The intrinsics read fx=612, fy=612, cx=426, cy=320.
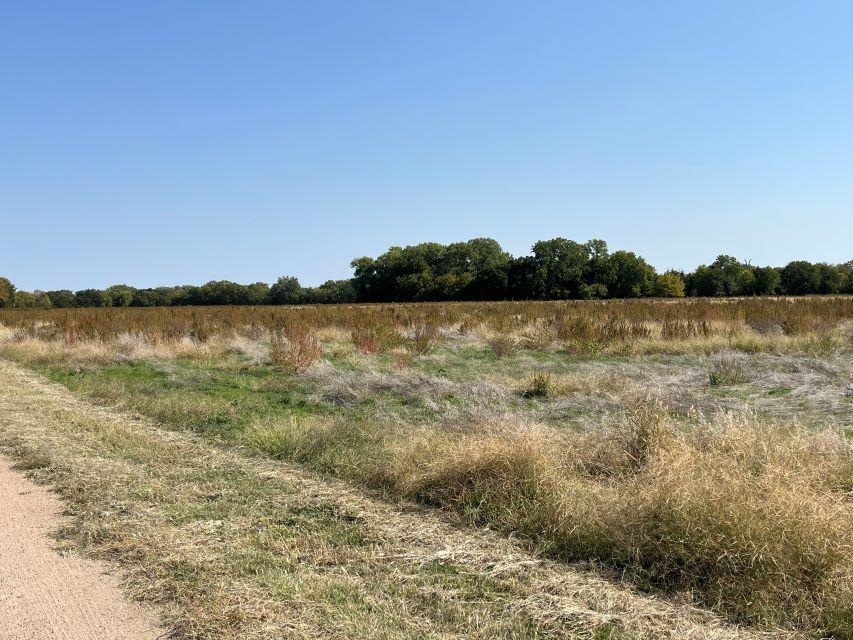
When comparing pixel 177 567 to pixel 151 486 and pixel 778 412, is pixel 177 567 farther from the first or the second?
pixel 778 412

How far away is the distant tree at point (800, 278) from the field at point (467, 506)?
5858 centimetres

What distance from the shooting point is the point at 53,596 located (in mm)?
3629

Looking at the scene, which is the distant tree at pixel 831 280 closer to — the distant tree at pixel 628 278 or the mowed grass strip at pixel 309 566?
the distant tree at pixel 628 278

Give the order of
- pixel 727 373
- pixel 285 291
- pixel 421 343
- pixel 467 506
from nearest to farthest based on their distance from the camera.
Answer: pixel 467 506 < pixel 727 373 < pixel 421 343 < pixel 285 291

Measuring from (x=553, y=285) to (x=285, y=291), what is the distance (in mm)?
34166

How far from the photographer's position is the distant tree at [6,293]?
59.2m

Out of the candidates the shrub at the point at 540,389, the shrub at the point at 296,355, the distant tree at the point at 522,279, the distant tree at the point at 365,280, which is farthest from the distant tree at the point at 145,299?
the shrub at the point at 540,389

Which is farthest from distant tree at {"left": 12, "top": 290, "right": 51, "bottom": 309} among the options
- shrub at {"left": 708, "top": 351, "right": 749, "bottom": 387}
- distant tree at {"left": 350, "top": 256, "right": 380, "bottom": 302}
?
shrub at {"left": 708, "top": 351, "right": 749, "bottom": 387}

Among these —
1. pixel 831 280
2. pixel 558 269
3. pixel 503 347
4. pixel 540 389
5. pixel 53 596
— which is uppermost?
pixel 558 269

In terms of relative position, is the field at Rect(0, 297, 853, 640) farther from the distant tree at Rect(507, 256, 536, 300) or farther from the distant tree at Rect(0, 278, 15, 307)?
the distant tree at Rect(0, 278, 15, 307)

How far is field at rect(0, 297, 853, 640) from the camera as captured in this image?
11.1ft

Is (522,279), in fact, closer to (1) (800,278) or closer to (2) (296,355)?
(1) (800,278)

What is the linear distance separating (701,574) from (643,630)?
779 mm

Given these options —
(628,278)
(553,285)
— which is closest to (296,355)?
(553,285)
